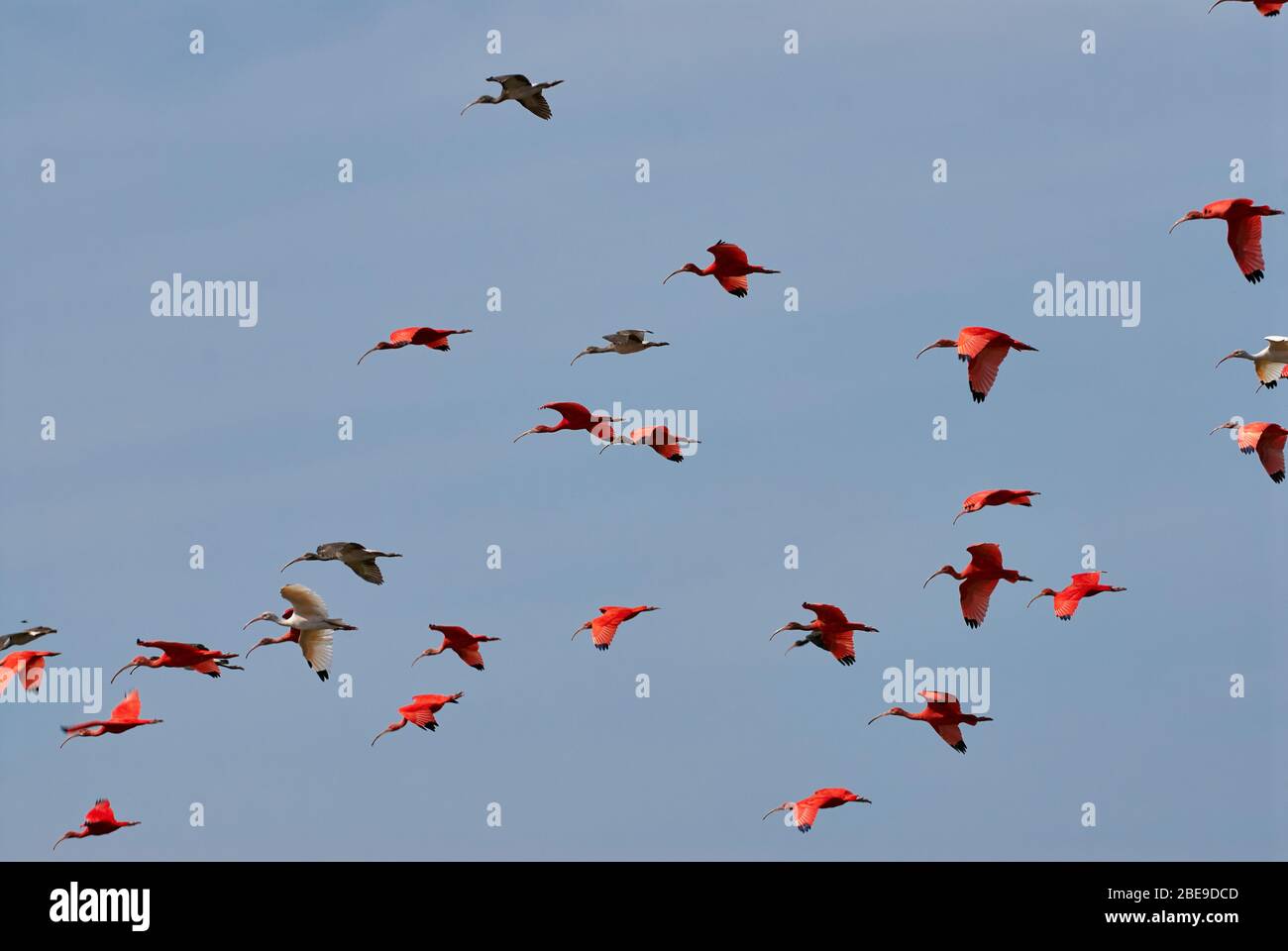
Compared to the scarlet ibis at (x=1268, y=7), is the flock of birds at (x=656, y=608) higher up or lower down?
lower down

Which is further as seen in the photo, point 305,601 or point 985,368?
point 305,601

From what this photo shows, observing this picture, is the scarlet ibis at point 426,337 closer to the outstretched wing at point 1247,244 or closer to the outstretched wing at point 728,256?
the outstretched wing at point 728,256

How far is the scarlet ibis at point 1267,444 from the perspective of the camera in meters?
55.4

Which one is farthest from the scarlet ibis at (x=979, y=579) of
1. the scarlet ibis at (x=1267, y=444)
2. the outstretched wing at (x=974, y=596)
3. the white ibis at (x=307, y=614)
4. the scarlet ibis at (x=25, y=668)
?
the scarlet ibis at (x=25, y=668)

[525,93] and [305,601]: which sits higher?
[525,93]

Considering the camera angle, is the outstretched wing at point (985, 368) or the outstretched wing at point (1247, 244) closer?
the outstretched wing at point (985, 368)

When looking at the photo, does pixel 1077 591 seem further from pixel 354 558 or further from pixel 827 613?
pixel 354 558

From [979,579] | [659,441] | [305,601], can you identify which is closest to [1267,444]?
[979,579]

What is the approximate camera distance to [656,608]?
180 ft

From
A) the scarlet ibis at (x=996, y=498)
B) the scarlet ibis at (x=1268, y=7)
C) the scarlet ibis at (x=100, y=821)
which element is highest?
the scarlet ibis at (x=1268, y=7)

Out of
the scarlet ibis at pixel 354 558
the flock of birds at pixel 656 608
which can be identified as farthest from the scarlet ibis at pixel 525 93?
the scarlet ibis at pixel 354 558

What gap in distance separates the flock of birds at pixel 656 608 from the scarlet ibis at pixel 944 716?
0.02 metres
